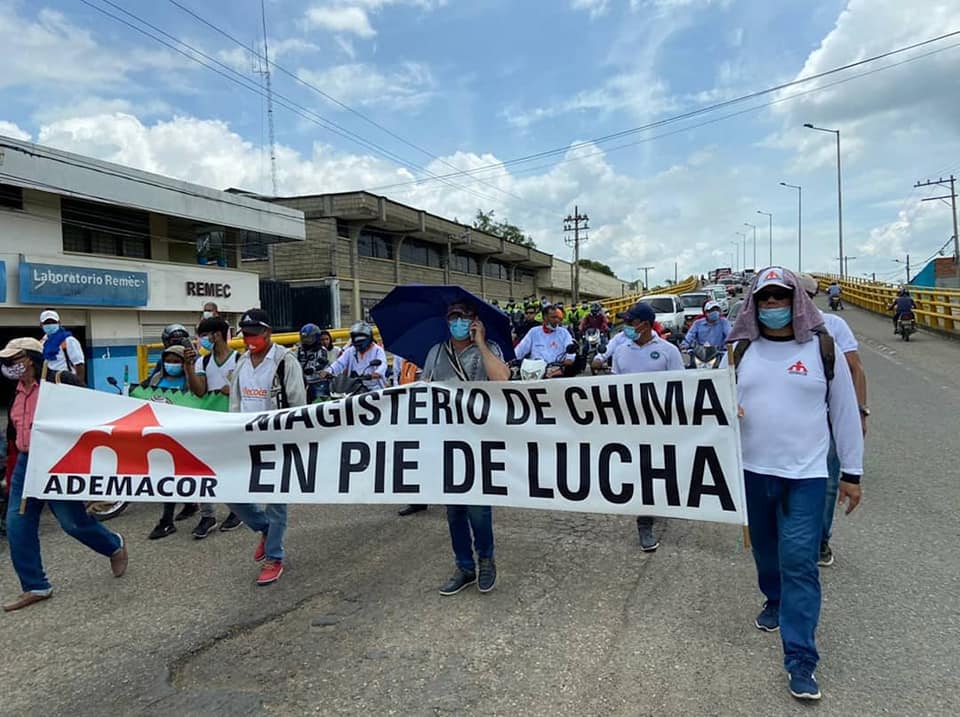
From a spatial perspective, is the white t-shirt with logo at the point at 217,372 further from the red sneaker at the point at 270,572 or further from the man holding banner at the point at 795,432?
the man holding banner at the point at 795,432

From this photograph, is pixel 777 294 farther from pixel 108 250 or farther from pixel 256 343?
pixel 108 250

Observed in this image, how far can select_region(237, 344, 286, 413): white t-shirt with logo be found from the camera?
469 centimetres

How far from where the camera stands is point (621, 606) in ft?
12.5

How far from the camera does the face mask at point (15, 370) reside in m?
4.26

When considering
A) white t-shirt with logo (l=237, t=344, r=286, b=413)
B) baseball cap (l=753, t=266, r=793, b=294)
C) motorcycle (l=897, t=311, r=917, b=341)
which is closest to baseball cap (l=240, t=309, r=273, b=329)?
white t-shirt with logo (l=237, t=344, r=286, b=413)

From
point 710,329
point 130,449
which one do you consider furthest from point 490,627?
point 710,329

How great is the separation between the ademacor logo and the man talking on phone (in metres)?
1.69

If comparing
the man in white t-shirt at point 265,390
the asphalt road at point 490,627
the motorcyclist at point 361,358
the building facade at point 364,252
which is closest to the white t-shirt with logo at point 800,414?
the asphalt road at point 490,627

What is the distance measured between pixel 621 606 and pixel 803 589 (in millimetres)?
1180

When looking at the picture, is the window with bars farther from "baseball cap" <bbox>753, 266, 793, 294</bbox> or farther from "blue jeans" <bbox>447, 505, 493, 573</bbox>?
"baseball cap" <bbox>753, 266, 793, 294</bbox>

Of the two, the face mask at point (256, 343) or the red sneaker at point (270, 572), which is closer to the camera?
the red sneaker at point (270, 572)

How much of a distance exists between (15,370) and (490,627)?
11.6 ft

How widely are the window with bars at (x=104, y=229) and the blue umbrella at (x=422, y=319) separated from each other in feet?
60.0

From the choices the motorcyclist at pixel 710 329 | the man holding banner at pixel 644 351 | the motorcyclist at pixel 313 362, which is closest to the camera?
the man holding banner at pixel 644 351
